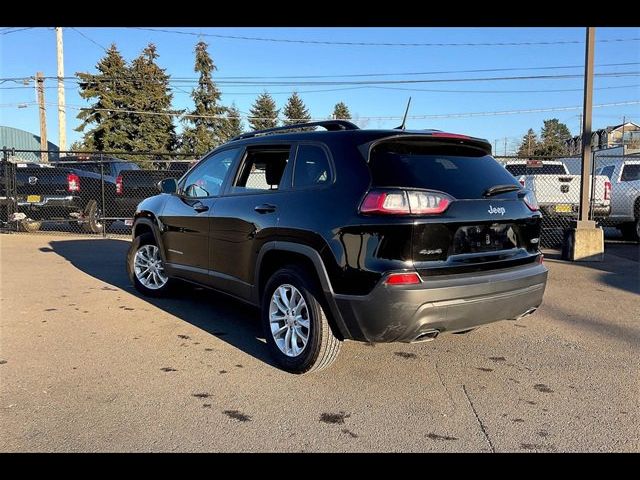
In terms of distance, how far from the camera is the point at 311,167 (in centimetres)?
403

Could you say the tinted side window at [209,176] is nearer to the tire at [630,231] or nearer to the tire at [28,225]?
the tire at [28,225]

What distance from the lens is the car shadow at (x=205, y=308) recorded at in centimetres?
489

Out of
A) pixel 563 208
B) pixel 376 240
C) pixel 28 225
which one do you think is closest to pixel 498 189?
pixel 376 240

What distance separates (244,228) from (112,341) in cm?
169

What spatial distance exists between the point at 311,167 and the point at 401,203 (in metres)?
0.94

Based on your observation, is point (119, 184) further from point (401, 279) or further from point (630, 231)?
point (630, 231)

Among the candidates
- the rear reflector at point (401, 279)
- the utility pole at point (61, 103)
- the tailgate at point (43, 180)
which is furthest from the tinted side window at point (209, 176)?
the utility pole at point (61, 103)

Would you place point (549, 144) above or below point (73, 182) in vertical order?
above

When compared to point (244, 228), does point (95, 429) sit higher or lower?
lower

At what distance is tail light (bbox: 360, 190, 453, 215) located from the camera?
3377 mm

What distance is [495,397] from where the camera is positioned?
11.8 feet

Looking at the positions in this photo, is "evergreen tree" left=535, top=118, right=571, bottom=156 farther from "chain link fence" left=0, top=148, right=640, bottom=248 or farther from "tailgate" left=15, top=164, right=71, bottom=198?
"tailgate" left=15, top=164, right=71, bottom=198

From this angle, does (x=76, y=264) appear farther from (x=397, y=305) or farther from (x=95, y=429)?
(x=397, y=305)

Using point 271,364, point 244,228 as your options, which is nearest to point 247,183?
point 244,228
